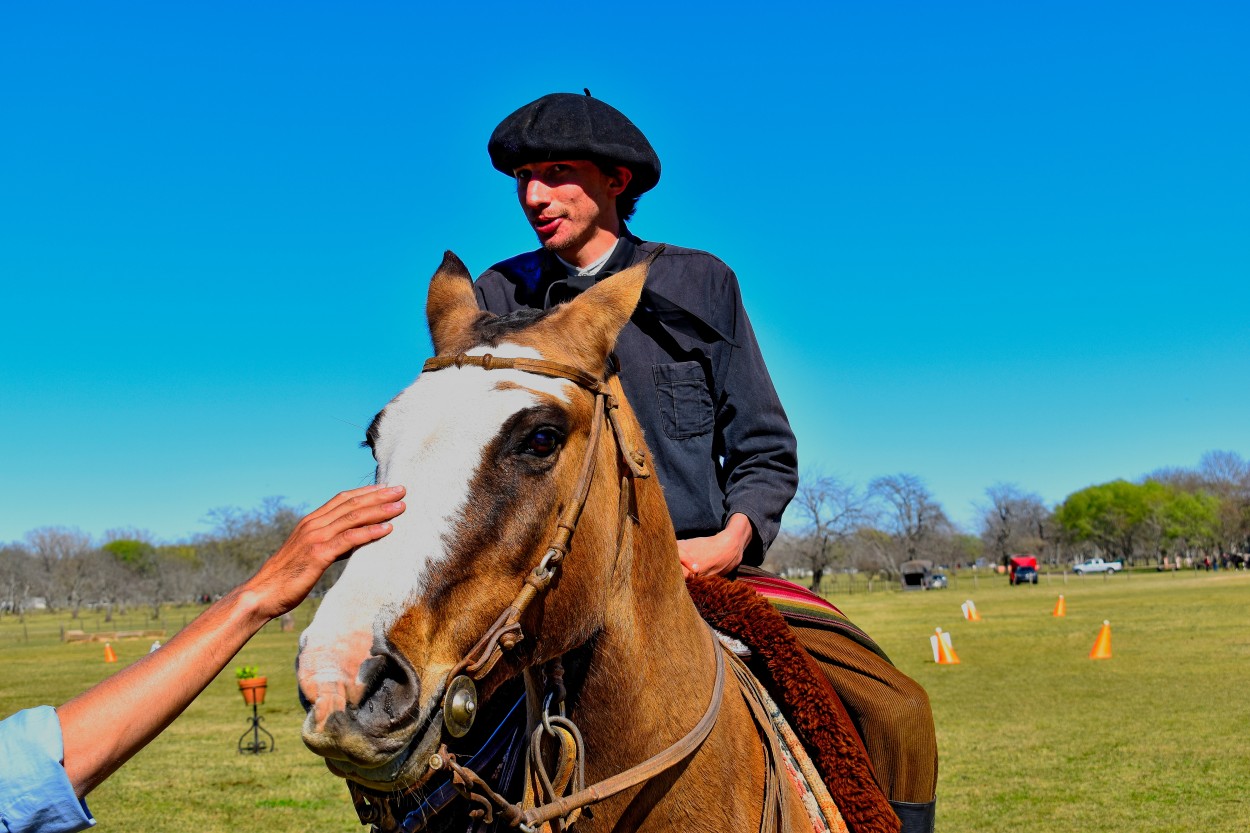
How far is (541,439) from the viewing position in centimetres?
235

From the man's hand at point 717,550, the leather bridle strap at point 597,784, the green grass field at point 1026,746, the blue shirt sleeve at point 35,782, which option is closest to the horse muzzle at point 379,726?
the leather bridle strap at point 597,784

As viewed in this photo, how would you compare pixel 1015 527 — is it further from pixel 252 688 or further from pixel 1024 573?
pixel 252 688

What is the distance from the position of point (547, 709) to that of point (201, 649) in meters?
0.94

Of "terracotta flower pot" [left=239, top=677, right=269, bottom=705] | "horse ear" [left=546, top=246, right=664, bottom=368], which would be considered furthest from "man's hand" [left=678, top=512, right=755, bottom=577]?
"terracotta flower pot" [left=239, top=677, right=269, bottom=705]

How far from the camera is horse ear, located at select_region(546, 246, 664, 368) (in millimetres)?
2682

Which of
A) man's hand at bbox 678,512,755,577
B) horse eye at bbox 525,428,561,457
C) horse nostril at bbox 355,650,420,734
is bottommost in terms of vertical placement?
horse nostril at bbox 355,650,420,734

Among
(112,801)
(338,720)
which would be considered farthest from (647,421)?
(112,801)

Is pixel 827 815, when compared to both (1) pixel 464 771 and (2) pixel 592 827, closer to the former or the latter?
(2) pixel 592 827

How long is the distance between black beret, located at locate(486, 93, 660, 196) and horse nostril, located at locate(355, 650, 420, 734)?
2227mm

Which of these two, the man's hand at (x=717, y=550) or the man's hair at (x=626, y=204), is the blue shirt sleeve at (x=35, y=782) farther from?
the man's hair at (x=626, y=204)

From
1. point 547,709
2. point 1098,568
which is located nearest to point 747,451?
point 547,709

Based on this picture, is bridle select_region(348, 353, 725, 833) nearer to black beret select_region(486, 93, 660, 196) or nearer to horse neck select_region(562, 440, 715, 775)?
horse neck select_region(562, 440, 715, 775)

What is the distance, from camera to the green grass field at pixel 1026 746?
37.7ft

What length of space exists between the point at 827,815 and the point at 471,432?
5.94 ft
